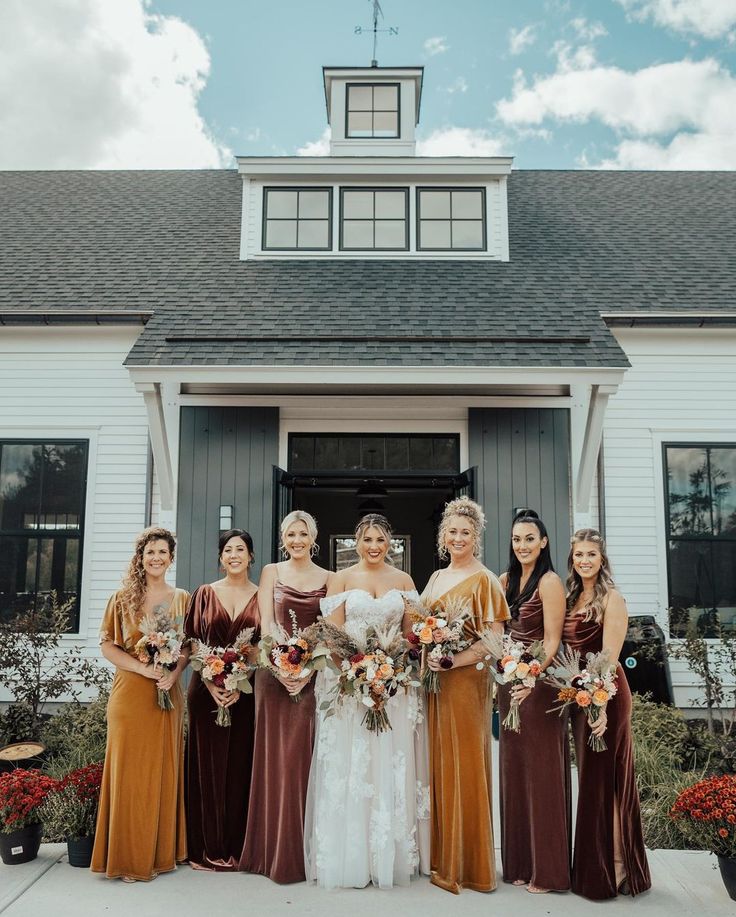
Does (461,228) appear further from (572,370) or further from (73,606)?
(73,606)

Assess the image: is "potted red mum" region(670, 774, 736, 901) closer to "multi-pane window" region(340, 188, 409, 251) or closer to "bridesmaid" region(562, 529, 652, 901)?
"bridesmaid" region(562, 529, 652, 901)

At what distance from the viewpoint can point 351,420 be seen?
9.11 metres

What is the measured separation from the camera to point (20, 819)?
4.58m

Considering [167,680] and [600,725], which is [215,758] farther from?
[600,725]

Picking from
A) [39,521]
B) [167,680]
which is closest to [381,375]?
[167,680]

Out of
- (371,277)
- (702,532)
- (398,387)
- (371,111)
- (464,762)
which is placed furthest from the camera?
(371,111)

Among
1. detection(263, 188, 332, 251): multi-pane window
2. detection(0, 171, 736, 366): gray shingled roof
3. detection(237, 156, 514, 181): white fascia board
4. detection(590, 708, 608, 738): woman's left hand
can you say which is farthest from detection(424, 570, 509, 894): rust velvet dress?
detection(237, 156, 514, 181): white fascia board

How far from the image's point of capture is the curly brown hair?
4484 mm

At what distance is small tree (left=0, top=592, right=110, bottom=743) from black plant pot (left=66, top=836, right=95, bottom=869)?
2844mm

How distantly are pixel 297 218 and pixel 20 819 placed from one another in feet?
26.9

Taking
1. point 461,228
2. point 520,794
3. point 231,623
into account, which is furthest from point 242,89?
point 520,794

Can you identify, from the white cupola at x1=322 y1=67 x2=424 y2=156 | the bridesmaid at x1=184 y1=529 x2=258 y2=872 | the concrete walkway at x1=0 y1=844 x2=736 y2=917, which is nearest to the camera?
the concrete walkway at x1=0 y1=844 x2=736 y2=917

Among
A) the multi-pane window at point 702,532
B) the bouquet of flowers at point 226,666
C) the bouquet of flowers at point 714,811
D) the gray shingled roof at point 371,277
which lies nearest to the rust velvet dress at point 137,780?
the bouquet of flowers at point 226,666

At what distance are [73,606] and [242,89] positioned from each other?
12.4m
